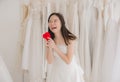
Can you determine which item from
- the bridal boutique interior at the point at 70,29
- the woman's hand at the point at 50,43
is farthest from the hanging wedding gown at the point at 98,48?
the woman's hand at the point at 50,43

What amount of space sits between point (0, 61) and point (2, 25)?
55 centimetres

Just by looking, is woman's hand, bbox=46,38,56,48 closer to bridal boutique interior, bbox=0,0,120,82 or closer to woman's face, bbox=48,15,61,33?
woman's face, bbox=48,15,61,33

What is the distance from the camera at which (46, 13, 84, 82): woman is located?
1707 mm

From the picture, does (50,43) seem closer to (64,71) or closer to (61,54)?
(61,54)

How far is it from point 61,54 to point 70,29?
20.5 inches

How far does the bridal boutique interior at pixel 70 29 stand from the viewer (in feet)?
6.70

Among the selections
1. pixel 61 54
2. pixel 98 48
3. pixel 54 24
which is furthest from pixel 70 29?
pixel 61 54

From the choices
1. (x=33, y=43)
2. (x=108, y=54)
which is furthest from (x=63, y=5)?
(x=108, y=54)

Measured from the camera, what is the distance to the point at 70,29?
216cm

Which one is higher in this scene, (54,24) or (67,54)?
(54,24)

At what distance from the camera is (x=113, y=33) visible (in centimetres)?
204

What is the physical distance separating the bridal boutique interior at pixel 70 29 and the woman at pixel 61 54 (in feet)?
1.11

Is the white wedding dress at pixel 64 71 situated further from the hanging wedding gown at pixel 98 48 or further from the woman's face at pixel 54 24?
the hanging wedding gown at pixel 98 48

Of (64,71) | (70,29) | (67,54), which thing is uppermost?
(70,29)
